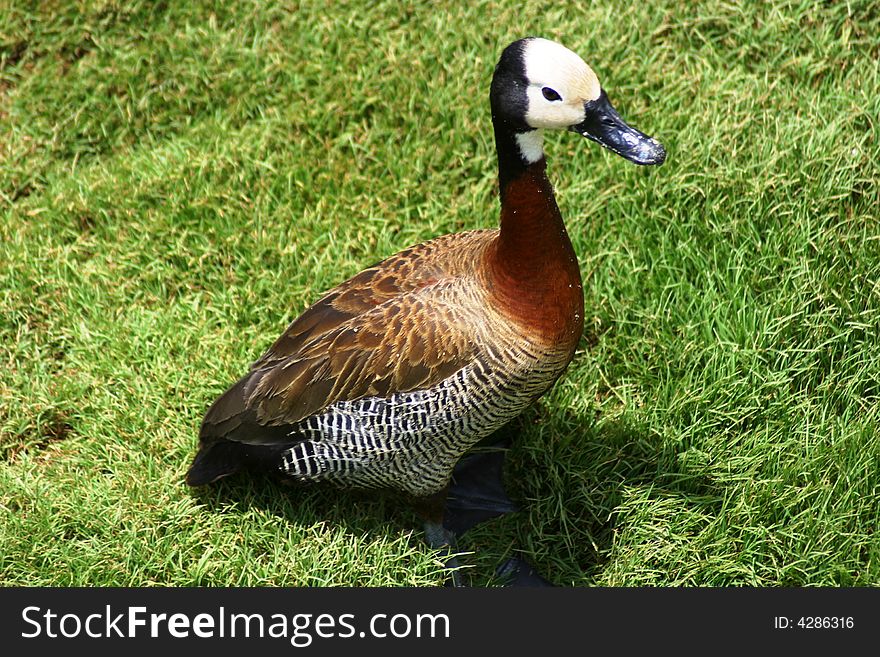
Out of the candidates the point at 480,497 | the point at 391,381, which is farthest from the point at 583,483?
the point at 391,381

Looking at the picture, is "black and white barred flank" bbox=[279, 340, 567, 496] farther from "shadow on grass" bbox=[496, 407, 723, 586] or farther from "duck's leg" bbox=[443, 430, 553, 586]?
"shadow on grass" bbox=[496, 407, 723, 586]

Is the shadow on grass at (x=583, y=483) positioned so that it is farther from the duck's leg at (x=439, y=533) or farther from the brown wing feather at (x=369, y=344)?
the brown wing feather at (x=369, y=344)

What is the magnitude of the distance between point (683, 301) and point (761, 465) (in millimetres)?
733

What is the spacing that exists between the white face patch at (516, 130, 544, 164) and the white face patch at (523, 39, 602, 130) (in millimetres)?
59

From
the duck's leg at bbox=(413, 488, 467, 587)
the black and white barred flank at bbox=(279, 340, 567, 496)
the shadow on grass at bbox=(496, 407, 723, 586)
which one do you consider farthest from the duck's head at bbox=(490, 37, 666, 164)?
the duck's leg at bbox=(413, 488, 467, 587)

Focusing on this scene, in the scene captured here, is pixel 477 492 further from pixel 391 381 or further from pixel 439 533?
pixel 391 381

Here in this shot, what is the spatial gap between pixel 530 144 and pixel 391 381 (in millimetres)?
888

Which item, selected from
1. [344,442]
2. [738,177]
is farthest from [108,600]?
[738,177]

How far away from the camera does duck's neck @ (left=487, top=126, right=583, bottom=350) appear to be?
322 cm

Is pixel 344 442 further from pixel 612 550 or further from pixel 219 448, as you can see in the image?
pixel 612 550

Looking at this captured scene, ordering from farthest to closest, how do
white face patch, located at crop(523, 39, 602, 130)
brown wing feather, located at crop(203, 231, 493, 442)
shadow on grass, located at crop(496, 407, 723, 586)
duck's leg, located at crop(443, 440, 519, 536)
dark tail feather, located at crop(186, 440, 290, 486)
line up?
duck's leg, located at crop(443, 440, 519, 536) → shadow on grass, located at crop(496, 407, 723, 586) → dark tail feather, located at crop(186, 440, 290, 486) → brown wing feather, located at crop(203, 231, 493, 442) → white face patch, located at crop(523, 39, 602, 130)

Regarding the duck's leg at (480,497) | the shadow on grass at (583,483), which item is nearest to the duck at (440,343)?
the duck's leg at (480,497)

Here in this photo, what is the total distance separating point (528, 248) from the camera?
3234mm

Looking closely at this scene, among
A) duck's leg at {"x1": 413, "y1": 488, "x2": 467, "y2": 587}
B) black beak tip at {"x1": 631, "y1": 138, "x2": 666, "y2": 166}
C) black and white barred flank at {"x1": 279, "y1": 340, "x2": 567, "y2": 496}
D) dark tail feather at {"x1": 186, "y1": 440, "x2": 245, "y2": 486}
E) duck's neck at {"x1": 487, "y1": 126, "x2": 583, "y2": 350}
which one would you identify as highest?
black beak tip at {"x1": 631, "y1": 138, "x2": 666, "y2": 166}
